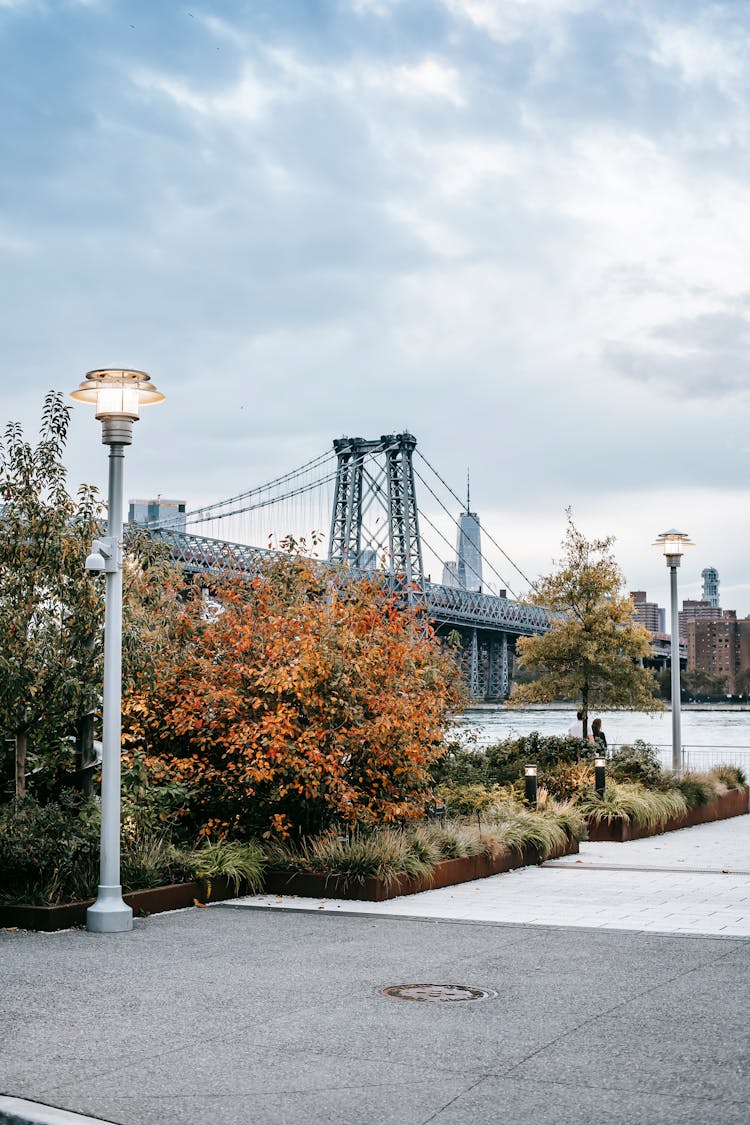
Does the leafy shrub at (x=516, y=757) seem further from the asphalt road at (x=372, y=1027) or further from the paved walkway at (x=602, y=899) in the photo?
the asphalt road at (x=372, y=1027)

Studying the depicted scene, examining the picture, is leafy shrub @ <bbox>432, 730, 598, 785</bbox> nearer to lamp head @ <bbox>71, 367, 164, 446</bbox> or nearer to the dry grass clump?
the dry grass clump

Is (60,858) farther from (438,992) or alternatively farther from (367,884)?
(438,992)

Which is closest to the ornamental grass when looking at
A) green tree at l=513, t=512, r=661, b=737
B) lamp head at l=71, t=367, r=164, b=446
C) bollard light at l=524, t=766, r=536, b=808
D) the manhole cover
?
bollard light at l=524, t=766, r=536, b=808

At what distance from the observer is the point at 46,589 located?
1120 centimetres

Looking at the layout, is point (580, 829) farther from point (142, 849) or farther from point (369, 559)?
point (369, 559)

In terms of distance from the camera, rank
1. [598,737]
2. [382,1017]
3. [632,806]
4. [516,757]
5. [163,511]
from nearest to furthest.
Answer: [382,1017] < [632,806] < [516,757] < [598,737] < [163,511]

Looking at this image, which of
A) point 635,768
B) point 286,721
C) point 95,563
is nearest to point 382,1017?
point 95,563

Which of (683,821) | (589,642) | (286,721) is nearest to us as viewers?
(286,721)

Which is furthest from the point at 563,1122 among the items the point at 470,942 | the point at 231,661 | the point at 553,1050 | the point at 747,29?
the point at 747,29

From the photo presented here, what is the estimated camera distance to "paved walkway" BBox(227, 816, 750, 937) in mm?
10250

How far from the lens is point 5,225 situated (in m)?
26.9

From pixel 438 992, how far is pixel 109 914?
308 cm

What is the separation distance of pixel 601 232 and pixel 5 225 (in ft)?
116

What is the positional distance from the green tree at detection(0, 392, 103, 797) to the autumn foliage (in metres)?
1.00
